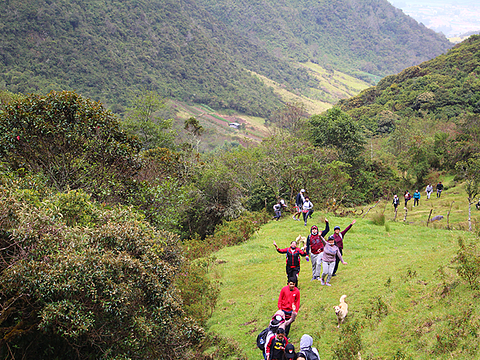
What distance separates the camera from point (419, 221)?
20.8m

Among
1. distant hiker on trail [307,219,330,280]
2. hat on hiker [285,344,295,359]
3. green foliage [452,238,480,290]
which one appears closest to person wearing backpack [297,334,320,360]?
hat on hiker [285,344,295,359]

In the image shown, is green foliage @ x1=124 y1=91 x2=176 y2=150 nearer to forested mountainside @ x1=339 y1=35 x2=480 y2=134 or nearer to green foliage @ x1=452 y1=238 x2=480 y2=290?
green foliage @ x1=452 y1=238 x2=480 y2=290

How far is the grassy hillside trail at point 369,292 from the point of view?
25.4 feet

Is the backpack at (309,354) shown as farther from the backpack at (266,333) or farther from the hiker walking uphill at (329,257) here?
the hiker walking uphill at (329,257)

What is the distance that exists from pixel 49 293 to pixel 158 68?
632 ft

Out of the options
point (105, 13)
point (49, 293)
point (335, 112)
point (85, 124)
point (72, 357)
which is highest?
point (105, 13)

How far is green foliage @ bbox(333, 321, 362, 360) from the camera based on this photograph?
293 inches

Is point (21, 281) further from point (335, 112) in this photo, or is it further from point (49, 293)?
point (335, 112)

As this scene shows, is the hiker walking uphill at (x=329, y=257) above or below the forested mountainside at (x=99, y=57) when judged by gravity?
below

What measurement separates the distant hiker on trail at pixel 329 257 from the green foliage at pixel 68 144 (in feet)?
31.0

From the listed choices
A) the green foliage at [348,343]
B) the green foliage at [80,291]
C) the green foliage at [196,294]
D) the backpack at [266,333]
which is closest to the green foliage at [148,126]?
the green foliage at [196,294]

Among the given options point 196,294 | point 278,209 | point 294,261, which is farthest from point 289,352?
point 278,209

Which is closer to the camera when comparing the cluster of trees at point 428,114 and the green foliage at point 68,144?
the green foliage at point 68,144

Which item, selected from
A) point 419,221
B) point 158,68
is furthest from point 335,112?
point 158,68
